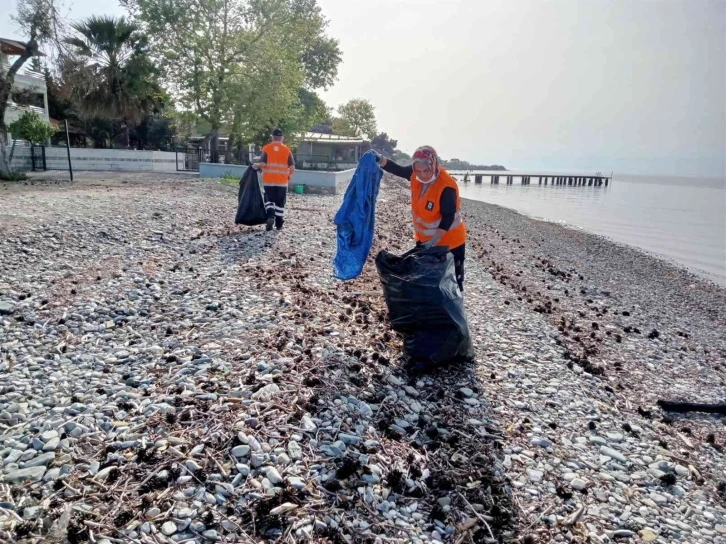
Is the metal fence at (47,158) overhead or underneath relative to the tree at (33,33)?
underneath

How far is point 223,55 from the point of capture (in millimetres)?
22672

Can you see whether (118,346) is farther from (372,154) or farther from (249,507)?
(372,154)

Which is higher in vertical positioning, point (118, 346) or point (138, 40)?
point (138, 40)

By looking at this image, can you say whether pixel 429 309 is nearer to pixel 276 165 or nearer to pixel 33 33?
pixel 276 165

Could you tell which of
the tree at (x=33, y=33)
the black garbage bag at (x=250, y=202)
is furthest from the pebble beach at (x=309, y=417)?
the tree at (x=33, y=33)

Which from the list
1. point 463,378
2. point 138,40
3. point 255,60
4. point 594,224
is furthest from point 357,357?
point 594,224

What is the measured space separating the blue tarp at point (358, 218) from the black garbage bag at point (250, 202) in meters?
4.41

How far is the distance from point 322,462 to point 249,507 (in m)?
0.56

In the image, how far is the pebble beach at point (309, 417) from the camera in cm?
277

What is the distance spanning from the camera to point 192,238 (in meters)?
8.91

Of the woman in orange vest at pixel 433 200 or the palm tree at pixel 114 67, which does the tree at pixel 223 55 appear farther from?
the woman in orange vest at pixel 433 200

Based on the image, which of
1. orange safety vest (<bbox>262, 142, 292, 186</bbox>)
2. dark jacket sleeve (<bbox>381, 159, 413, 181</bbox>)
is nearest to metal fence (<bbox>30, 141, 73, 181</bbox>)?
orange safety vest (<bbox>262, 142, 292, 186</bbox>)

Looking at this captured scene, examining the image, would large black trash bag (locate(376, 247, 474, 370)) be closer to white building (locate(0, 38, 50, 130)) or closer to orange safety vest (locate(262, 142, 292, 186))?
orange safety vest (locate(262, 142, 292, 186))

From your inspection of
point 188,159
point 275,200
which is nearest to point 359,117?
point 188,159
